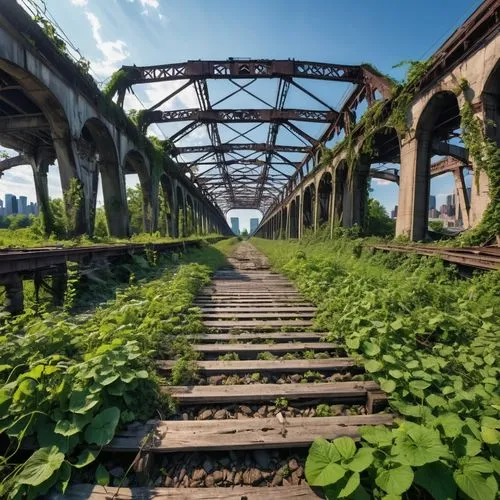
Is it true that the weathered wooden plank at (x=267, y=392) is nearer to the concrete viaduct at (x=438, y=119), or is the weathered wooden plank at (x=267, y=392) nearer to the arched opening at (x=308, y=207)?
the concrete viaduct at (x=438, y=119)

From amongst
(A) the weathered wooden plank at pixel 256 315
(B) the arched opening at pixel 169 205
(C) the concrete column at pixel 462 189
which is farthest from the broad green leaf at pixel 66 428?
(C) the concrete column at pixel 462 189

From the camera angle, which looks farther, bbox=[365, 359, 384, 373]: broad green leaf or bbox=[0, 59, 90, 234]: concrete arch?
bbox=[0, 59, 90, 234]: concrete arch

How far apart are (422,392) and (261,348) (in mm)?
1789

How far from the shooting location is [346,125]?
17.3 meters

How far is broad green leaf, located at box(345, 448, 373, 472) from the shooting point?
155 cm

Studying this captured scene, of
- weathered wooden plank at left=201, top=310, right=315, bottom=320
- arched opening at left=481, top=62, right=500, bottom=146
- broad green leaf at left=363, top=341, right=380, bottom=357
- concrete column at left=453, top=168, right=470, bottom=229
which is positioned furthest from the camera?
concrete column at left=453, top=168, right=470, bottom=229

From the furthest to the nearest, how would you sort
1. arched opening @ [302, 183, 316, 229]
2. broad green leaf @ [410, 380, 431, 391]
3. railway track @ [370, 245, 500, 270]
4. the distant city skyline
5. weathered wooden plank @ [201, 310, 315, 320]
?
the distant city skyline < arched opening @ [302, 183, 316, 229] < railway track @ [370, 245, 500, 270] < weathered wooden plank @ [201, 310, 315, 320] < broad green leaf @ [410, 380, 431, 391]

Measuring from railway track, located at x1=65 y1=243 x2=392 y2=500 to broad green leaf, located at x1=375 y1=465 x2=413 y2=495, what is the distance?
42 cm

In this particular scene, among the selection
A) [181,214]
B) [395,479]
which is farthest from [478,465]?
[181,214]

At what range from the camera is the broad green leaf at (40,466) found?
1.58m

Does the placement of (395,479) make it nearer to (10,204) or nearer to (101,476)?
(101,476)

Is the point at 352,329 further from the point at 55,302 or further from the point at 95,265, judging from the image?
the point at 95,265

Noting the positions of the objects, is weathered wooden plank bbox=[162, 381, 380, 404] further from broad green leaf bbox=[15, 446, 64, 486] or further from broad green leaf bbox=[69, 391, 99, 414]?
broad green leaf bbox=[15, 446, 64, 486]

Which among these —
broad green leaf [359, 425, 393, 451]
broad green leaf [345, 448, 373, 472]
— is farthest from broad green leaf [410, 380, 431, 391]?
broad green leaf [345, 448, 373, 472]
